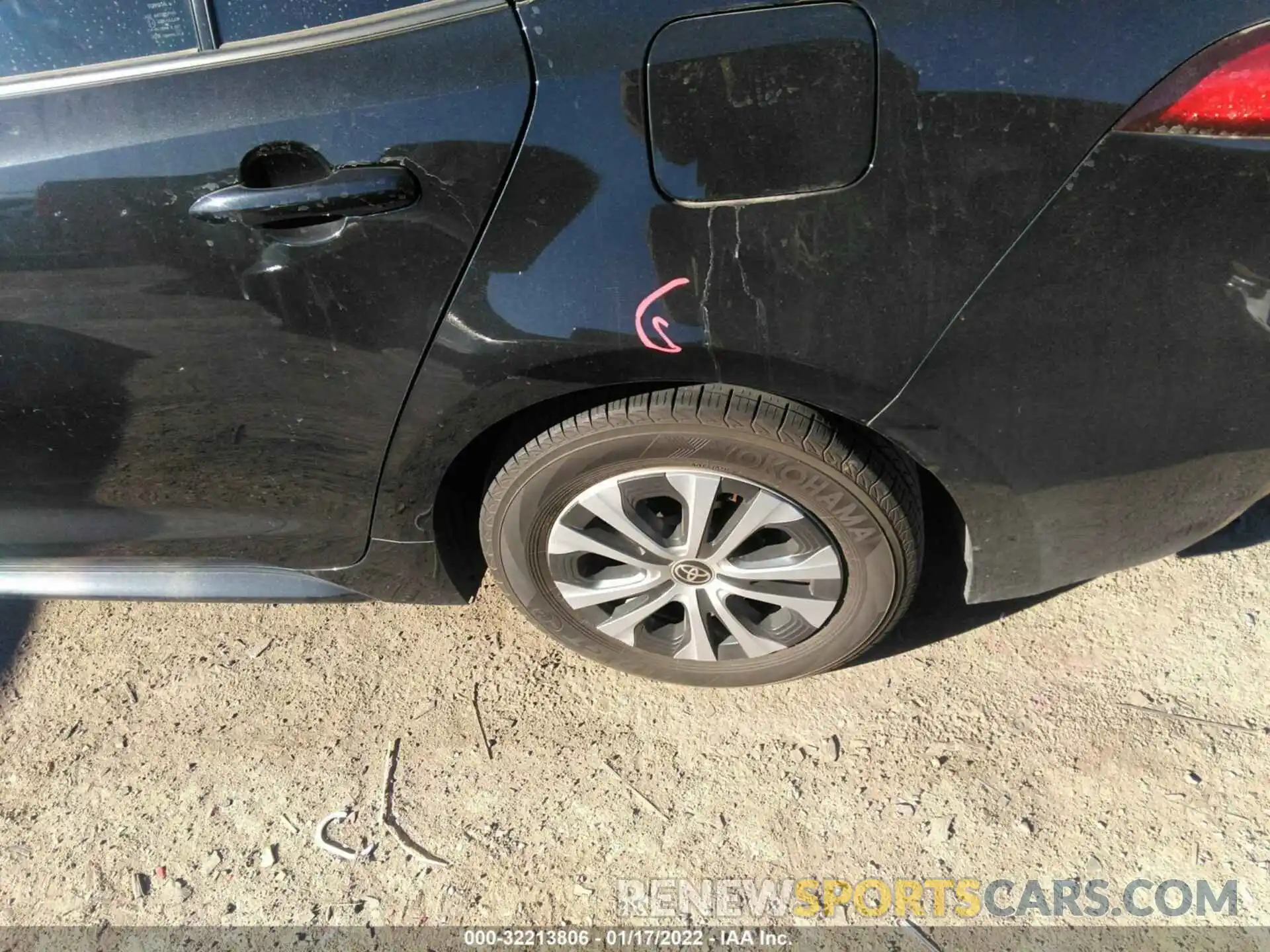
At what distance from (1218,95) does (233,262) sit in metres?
1.52

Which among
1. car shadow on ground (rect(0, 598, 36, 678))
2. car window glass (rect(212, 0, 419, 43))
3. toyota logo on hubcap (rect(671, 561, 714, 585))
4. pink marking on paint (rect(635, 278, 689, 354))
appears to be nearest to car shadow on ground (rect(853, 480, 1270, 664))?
toyota logo on hubcap (rect(671, 561, 714, 585))

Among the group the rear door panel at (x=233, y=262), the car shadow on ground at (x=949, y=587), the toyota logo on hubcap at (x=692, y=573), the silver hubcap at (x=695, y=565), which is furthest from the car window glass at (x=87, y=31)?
the car shadow on ground at (x=949, y=587)

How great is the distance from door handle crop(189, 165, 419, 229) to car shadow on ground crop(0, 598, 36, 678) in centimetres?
156

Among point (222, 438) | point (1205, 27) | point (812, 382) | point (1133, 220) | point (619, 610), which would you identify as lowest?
point (619, 610)

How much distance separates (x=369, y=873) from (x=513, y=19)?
165 cm

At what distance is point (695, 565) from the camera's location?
77.6 inches

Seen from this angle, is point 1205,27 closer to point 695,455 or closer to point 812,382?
point 812,382

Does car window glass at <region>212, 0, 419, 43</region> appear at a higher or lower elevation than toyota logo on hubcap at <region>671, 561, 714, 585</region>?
higher

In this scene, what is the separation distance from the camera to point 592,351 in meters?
1.62

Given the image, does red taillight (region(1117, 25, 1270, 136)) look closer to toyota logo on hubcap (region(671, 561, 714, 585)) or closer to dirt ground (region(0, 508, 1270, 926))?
toyota logo on hubcap (region(671, 561, 714, 585))

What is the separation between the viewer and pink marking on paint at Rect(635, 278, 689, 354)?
156cm

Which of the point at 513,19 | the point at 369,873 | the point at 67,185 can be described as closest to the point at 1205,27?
the point at 513,19

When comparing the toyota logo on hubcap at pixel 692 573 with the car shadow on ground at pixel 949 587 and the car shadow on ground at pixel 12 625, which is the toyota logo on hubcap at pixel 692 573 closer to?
the car shadow on ground at pixel 949 587

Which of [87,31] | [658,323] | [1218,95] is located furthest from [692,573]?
[87,31]
